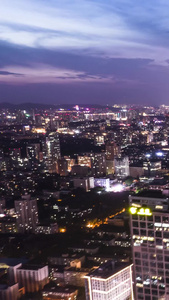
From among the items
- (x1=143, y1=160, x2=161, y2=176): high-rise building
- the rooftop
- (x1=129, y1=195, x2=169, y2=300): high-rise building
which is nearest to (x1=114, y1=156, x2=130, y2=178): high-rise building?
(x1=143, y1=160, x2=161, y2=176): high-rise building

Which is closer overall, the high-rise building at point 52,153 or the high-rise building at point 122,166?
the high-rise building at point 122,166

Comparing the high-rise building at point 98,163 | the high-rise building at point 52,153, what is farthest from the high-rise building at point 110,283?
the high-rise building at point 52,153

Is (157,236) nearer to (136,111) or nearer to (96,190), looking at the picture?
(96,190)

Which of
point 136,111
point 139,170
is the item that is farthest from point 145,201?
point 136,111

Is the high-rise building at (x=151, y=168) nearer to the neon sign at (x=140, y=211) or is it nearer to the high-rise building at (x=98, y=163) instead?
the high-rise building at (x=98, y=163)

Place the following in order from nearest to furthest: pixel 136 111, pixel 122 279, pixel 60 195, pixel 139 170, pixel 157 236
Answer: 1. pixel 157 236
2. pixel 122 279
3. pixel 60 195
4. pixel 139 170
5. pixel 136 111

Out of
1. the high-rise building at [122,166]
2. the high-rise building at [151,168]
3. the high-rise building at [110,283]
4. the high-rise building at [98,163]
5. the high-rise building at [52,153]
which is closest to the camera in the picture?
the high-rise building at [110,283]

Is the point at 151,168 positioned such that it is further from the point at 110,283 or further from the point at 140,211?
the point at 140,211
